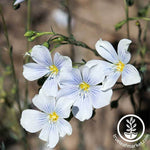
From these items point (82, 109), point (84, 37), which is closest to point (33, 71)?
point (82, 109)

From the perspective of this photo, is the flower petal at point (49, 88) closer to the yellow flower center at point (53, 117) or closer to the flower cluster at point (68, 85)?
the flower cluster at point (68, 85)

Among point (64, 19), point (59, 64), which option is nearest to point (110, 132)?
point (64, 19)

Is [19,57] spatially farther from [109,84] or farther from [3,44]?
[109,84]

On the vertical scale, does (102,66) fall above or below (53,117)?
above

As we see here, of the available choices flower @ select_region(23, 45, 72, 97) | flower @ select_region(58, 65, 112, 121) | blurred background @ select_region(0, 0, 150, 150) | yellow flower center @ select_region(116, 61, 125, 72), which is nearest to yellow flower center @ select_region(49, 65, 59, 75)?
flower @ select_region(23, 45, 72, 97)

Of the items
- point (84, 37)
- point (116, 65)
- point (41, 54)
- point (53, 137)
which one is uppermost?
point (41, 54)

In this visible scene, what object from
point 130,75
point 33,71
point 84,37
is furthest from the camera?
point 84,37

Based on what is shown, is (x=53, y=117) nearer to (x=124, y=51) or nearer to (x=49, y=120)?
(x=49, y=120)
